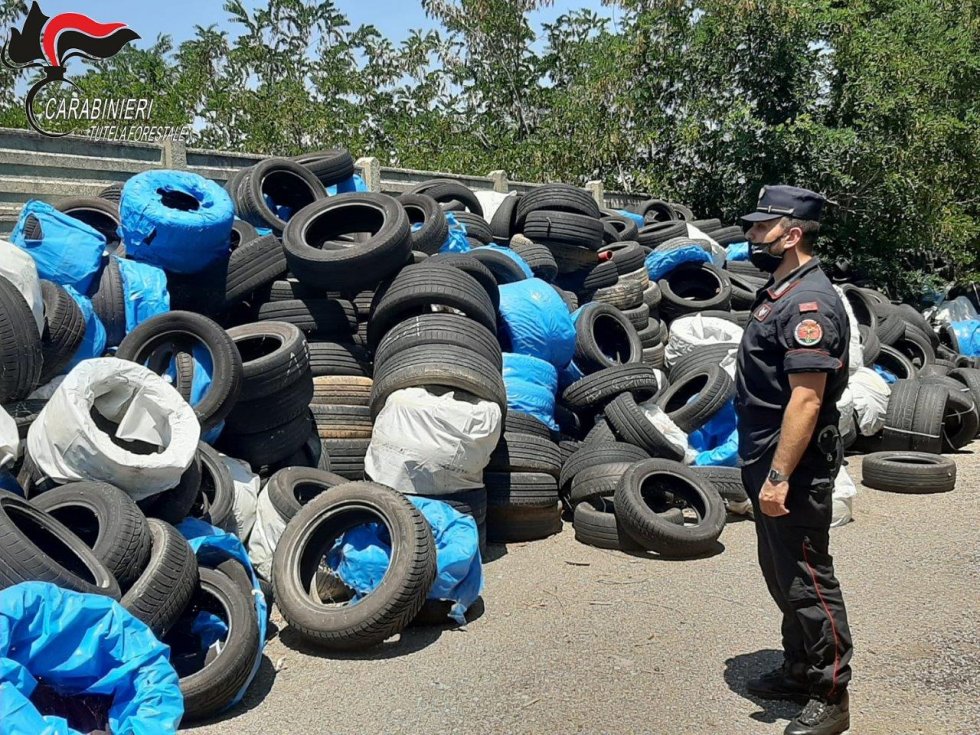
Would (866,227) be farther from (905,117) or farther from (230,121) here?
(230,121)

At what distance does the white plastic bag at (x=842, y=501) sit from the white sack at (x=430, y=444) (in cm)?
278

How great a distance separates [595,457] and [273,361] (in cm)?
254

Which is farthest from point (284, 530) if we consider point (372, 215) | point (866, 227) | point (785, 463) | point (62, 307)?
point (866, 227)

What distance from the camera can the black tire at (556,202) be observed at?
10.7m

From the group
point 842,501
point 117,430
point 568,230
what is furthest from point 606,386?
point 117,430

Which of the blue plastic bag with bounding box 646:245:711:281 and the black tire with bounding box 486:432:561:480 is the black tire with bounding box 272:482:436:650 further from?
the blue plastic bag with bounding box 646:245:711:281

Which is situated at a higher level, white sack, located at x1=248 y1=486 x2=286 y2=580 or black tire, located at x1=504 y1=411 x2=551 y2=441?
black tire, located at x1=504 y1=411 x2=551 y2=441

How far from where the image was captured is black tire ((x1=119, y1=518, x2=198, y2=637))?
13.7ft

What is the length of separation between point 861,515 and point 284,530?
14.7 ft

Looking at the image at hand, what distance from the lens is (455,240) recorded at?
944cm

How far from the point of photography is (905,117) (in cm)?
1711

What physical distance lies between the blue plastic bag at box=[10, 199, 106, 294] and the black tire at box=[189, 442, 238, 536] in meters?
1.94

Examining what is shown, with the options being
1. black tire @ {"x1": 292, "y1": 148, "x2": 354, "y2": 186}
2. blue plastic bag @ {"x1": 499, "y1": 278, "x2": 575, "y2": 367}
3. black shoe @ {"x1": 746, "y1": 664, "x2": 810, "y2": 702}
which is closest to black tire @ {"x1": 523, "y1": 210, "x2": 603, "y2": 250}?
black tire @ {"x1": 292, "y1": 148, "x2": 354, "y2": 186}

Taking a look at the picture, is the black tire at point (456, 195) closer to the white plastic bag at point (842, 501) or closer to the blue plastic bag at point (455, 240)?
the blue plastic bag at point (455, 240)
